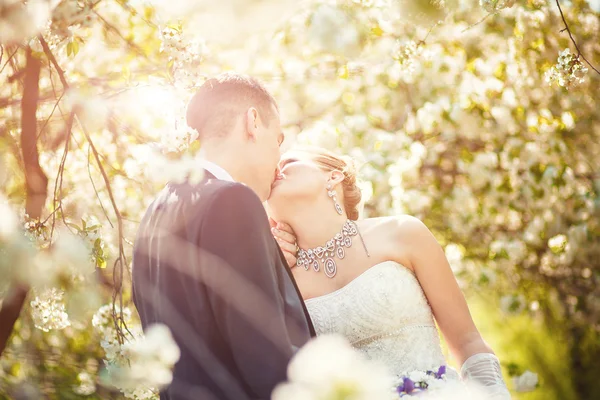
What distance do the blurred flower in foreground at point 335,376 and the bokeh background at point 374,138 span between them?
3.39 feet

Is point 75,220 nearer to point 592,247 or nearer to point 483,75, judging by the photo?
point 483,75

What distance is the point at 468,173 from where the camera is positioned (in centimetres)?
534

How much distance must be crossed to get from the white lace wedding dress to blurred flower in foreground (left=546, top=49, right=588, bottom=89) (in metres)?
0.99

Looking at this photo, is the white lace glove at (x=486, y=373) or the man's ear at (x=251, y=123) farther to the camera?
the white lace glove at (x=486, y=373)

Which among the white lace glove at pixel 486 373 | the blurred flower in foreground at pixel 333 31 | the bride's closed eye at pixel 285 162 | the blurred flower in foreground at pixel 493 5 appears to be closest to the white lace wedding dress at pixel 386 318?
the white lace glove at pixel 486 373

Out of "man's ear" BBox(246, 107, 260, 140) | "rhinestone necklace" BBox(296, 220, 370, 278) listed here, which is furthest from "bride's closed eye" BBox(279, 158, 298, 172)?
"man's ear" BBox(246, 107, 260, 140)

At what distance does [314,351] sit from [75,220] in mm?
2353

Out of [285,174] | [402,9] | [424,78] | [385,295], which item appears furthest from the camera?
[424,78]

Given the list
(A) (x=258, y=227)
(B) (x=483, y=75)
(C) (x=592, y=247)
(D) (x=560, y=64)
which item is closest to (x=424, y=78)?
(B) (x=483, y=75)

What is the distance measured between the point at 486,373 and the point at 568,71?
3.89ft

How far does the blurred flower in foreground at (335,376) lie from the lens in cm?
74

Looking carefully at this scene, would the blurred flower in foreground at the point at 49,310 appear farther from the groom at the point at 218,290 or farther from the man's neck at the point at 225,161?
the man's neck at the point at 225,161

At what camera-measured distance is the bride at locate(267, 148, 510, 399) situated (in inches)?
102

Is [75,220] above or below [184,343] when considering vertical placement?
above
